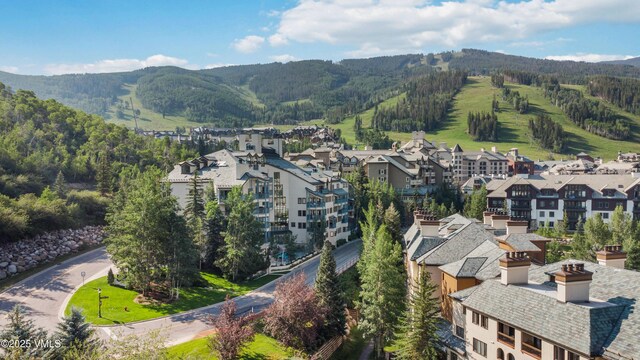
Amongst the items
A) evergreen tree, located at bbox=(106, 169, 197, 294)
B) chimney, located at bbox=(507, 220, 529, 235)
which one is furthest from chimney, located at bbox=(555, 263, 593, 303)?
evergreen tree, located at bbox=(106, 169, 197, 294)

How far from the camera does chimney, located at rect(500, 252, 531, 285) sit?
1275 inches

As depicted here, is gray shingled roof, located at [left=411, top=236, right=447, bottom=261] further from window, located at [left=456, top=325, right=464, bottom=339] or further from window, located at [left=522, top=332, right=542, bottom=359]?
window, located at [left=522, top=332, right=542, bottom=359]

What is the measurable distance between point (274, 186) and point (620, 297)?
6141cm

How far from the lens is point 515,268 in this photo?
107 feet

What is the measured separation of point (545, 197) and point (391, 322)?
80710 millimetres

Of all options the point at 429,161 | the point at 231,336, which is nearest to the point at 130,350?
the point at 231,336

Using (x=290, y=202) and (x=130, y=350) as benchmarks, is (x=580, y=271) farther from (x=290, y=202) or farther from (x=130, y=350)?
(x=290, y=202)

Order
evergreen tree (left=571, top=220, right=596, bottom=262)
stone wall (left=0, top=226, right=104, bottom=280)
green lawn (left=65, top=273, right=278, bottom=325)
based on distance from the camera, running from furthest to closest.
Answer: evergreen tree (left=571, top=220, right=596, bottom=262)
stone wall (left=0, top=226, right=104, bottom=280)
green lawn (left=65, top=273, right=278, bottom=325)

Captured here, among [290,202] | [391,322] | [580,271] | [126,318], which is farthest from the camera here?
[290,202]

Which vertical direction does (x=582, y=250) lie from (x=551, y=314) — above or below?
below

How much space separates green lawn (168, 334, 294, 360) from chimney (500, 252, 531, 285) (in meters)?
19.5

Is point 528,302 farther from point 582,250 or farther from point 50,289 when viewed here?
point 50,289

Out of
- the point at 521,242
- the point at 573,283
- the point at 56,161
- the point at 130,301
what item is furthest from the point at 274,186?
the point at 573,283

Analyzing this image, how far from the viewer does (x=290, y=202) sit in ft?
280
